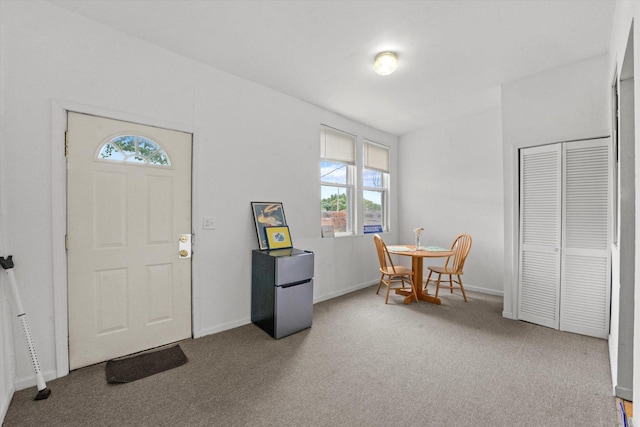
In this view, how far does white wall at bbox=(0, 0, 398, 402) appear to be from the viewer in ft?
6.57

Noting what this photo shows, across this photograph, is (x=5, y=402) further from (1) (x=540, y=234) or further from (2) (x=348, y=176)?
(1) (x=540, y=234)

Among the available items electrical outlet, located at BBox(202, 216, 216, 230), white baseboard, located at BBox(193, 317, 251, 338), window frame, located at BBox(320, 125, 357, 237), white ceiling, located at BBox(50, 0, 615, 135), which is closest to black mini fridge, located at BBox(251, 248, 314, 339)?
white baseboard, located at BBox(193, 317, 251, 338)

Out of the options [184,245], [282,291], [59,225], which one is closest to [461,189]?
[282,291]

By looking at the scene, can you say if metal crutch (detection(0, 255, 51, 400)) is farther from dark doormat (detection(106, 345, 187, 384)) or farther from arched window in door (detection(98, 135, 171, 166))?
arched window in door (detection(98, 135, 171, 166))

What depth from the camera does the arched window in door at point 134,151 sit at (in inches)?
93.9

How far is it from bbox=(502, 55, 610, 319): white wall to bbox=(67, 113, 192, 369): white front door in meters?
3.61

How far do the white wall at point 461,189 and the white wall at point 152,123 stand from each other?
6.52 ft

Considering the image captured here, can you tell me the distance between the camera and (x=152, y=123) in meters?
A: 2.57

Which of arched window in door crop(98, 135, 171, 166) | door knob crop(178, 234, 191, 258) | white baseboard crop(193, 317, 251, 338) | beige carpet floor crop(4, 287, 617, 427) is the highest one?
arched window in door crop(98, 135, 171, 166)

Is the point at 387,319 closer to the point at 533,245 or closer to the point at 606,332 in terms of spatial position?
the point at 533,245

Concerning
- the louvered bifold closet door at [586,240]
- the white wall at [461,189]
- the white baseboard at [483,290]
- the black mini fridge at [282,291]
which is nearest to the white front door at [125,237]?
the black mini fridge at [282,291]

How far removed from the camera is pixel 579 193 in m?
2.87

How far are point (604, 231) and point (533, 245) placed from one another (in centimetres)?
60

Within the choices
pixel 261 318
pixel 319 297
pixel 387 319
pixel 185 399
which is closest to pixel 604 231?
pixel 387 319
